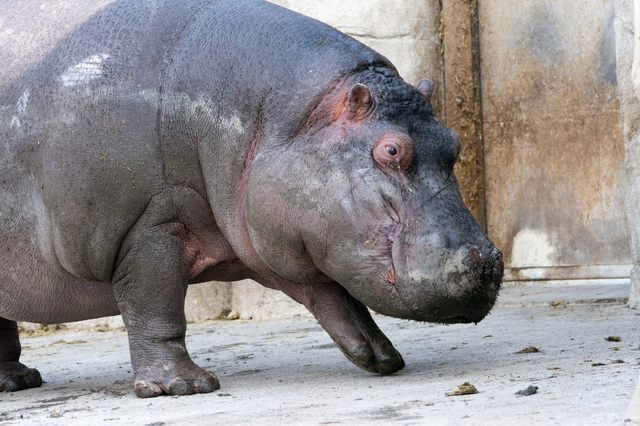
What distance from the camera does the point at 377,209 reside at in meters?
4.82

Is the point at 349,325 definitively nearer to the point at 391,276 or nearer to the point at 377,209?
the point at 391,276

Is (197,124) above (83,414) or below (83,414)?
above

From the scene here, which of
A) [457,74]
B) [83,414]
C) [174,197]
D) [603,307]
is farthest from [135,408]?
[457,74]

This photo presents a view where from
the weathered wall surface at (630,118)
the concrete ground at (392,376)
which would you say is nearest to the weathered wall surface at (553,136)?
the concrete ground at (392,376)

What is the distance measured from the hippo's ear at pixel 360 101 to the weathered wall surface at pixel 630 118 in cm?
223

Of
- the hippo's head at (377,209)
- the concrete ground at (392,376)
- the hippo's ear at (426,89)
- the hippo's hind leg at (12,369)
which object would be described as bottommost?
the concrete ground at (392,376)

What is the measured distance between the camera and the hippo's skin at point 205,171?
16.0 feet

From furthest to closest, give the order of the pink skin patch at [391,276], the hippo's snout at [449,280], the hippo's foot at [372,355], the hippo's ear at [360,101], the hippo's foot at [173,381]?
the hippo's foot at [372,355] → the hippo's foot at [173,381] → the hippo's ear at [360,101] → the pink skin patch at [391,276] → the hippo's snout at [449,280]

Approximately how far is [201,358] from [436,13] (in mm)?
2870

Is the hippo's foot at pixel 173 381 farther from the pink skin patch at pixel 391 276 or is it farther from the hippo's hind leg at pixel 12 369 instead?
the hippo's hind leg at pixel 12 369

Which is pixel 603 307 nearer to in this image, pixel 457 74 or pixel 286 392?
pixel 457 74

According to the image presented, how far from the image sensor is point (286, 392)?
492 centimetres

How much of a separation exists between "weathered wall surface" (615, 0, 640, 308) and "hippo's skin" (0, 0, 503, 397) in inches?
78.5

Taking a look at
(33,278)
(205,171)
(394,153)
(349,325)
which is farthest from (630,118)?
(33,278)
